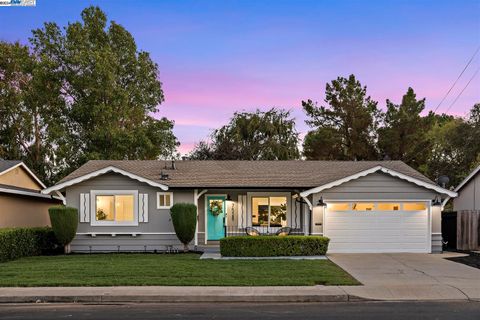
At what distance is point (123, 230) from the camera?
68.2 feet

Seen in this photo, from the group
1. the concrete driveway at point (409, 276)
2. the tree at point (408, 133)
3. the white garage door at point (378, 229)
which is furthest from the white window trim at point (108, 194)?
the tree at point (408, 133)

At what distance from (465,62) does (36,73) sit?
1014 inches

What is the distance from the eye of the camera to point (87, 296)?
10.9 m

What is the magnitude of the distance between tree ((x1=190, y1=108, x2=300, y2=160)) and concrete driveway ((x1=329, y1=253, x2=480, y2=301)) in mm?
21938

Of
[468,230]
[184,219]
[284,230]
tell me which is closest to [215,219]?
[184,219]

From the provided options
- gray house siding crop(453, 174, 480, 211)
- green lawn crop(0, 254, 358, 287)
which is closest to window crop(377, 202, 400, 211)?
green lawn crop(0, 254, 358, 287)

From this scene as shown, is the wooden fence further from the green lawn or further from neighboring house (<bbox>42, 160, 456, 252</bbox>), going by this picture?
the green lawn

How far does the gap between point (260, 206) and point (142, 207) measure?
5.28 meters

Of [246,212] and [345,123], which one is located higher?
[345,123]

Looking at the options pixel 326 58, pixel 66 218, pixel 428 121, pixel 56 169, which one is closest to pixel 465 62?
pixel 326 58

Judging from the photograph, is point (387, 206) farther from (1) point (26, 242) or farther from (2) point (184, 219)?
(1) point (26, 242)

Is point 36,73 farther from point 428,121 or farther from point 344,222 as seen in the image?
point 428,121

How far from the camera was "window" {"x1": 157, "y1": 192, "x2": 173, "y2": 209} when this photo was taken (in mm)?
21016

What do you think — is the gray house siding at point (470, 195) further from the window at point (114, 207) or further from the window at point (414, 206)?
the window at point (114, 207)
